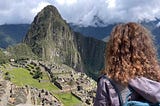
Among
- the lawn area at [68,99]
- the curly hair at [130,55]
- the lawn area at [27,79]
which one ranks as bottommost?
the lawn area at [68,99]

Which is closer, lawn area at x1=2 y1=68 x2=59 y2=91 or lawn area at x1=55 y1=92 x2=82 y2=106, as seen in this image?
lawn area at x1=55 y1=92 x2=82 y2=106

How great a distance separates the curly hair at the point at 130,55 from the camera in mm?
8836

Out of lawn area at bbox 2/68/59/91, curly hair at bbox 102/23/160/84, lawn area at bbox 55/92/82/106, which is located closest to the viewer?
curly hair at bbox 102/23/160/84

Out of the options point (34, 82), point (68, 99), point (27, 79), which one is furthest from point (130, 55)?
point (27, 79)

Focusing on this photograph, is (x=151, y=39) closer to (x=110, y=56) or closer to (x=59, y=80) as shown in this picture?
(x=110, y=56)

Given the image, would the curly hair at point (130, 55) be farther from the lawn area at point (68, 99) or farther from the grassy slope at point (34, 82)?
the grassy slope at point (34, 82)

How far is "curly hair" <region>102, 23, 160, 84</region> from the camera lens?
8.84m

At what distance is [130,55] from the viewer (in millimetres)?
9031

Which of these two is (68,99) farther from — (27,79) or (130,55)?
(130,55)

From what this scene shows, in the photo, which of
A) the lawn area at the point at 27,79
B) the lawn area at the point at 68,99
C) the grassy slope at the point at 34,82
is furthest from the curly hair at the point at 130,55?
the lawn area at the point at 27,79

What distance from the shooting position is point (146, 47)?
29.9 ft

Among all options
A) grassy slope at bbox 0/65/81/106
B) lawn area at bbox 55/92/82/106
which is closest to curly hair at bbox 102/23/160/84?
lawn area at bbox 55/92/82/106

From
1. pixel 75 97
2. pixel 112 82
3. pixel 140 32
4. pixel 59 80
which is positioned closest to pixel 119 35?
pixel 140 32

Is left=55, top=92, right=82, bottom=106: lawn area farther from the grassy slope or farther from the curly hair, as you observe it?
the curly hair
